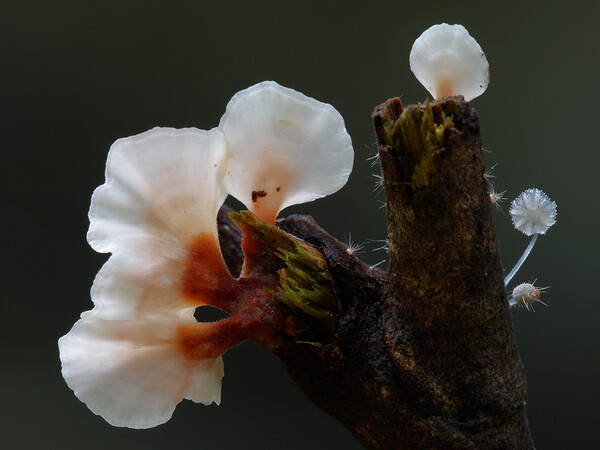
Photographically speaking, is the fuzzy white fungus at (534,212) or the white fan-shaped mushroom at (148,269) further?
the fuzzy white fungus at (534,212)

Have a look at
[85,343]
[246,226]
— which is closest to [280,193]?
[246,226]

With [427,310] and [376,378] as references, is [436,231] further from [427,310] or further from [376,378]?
[376,378]

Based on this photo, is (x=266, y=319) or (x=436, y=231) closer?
(x=436, y=231)

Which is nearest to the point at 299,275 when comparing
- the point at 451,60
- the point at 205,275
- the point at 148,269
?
the point at 205,275

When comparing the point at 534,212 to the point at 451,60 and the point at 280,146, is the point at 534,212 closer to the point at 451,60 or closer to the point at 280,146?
the point at 451,60

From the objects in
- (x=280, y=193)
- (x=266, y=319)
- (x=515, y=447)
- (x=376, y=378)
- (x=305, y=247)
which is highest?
(x=280, y=193)

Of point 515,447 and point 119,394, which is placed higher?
point 119,394

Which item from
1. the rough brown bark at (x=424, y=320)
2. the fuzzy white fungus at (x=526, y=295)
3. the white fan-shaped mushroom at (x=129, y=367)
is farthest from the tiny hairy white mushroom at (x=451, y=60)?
the white fan-shaped mushroom at (x=129, y=367)

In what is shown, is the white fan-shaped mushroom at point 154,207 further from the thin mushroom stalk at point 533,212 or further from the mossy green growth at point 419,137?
the thin mushroom stalk at point 533,212
